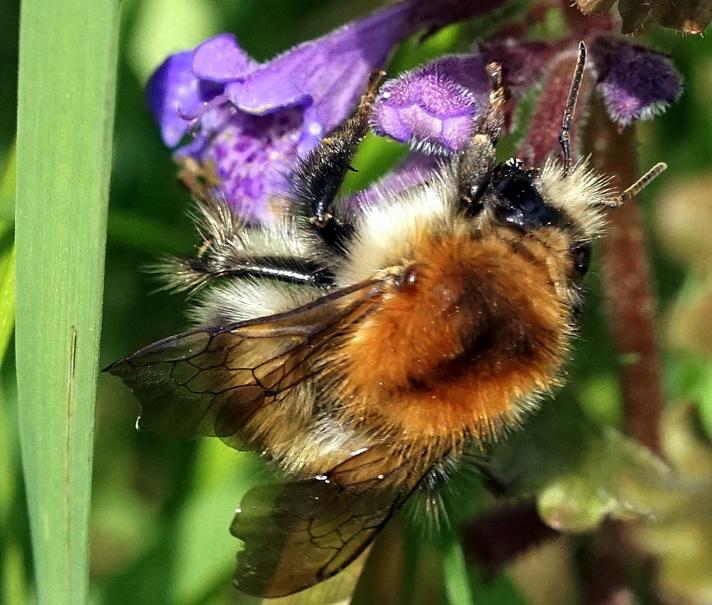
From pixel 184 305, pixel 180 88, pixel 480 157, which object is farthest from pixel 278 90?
pixel 184 305

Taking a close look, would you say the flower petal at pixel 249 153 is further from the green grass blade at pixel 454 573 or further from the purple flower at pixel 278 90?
the green grass blade at pixel 454 573

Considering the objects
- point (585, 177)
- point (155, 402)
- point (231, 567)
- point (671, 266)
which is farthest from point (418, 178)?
point (671, 266)

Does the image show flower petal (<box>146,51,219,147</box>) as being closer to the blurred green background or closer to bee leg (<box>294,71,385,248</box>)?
bee leg (<box>294,71,385,248</box>)

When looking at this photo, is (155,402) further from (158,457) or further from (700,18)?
(158,457)

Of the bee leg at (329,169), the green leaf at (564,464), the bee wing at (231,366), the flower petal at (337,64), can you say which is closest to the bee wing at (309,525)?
the bee wing at (231,366)

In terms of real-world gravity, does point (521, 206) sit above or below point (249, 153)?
below

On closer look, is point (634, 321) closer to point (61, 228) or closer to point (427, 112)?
point (427, 112)

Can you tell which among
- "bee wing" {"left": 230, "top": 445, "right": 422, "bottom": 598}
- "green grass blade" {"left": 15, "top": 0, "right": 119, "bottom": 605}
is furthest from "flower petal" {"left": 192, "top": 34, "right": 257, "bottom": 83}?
"bee wing" {"left": 230, "top": 445, "right": 422, "bottom": 598}
